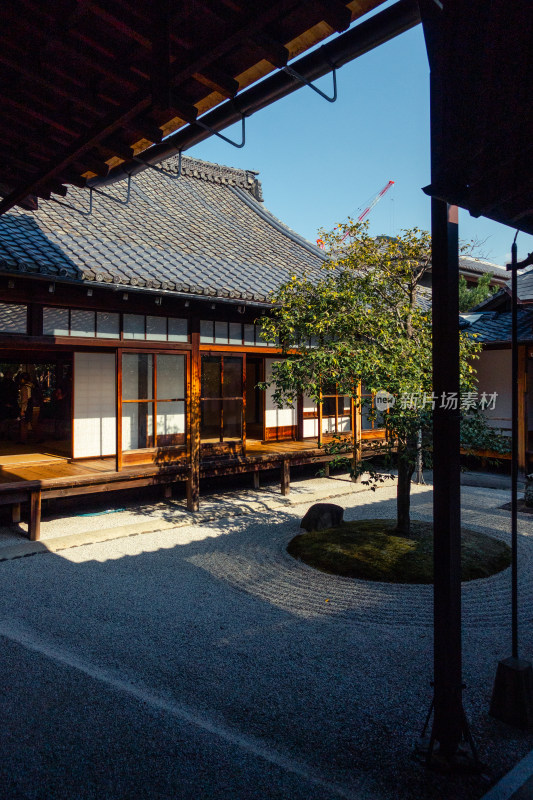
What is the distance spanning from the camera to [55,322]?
8234mm

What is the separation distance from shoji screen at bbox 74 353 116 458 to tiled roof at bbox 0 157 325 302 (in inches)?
87.7

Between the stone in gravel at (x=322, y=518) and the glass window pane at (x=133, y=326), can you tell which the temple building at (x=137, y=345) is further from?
the stone in gravel at (x=322, y=518)

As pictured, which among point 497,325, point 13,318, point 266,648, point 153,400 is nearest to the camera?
point 266,648

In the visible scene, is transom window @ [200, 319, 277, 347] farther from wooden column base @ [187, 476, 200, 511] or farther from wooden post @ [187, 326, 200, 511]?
wooden column base @ [187, 476, 200, 511]

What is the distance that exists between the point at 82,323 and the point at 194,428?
257cm

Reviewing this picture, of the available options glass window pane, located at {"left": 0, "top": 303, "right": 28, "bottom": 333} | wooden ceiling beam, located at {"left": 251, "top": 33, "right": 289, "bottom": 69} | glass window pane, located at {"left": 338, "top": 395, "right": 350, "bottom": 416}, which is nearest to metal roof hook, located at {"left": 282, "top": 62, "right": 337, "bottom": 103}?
wooden ceiling beam, located at {"left": 251, "top": 33, "right": 289, "bottom": 69}

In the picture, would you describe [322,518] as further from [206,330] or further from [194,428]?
[206,330]

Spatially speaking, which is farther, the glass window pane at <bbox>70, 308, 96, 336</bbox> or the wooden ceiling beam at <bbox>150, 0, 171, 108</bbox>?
the glass window pane at <bbox>70, 308, 96, 336</bbox>

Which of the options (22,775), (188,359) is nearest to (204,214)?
(188,359)

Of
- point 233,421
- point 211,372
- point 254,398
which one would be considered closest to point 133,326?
point 211,372

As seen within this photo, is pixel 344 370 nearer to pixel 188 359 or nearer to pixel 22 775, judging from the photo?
pixel 188 359

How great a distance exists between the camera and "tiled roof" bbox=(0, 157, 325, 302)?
826 cm

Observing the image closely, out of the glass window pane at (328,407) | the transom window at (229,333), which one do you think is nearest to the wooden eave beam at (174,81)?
the transom window at (229,333)

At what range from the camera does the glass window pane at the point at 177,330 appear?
9.55 metres
